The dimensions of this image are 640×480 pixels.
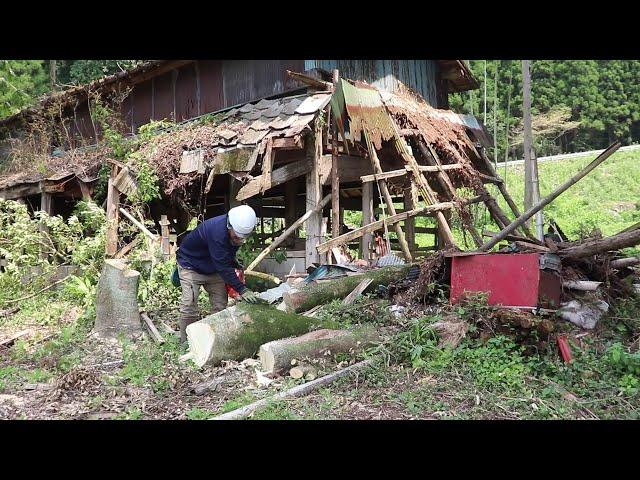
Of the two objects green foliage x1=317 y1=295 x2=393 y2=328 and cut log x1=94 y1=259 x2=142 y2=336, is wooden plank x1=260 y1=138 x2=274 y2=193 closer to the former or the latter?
cut log x1=94 y1=259 x2=142 y2=336

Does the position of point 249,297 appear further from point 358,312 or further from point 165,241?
point 165,241

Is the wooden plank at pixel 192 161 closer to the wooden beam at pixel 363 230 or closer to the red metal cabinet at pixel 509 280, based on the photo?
the wooden beam at pixel 363 230

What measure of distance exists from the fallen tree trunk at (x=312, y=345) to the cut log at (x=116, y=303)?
266 cm

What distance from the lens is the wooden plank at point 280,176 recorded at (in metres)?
9.14

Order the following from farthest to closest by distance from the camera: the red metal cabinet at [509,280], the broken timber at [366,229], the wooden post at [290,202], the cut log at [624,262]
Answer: the wooden post at [290,202], the broken timber at [366,229], the cut log at [624,262], the red metal cabinet at [509,280]

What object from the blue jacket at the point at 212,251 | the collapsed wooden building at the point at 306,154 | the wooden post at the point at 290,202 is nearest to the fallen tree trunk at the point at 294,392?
the blue jacket at the point at 212,251

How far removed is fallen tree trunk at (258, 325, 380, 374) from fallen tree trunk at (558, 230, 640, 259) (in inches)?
103

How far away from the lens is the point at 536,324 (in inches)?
216

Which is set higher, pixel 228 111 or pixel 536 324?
pixel 228 111

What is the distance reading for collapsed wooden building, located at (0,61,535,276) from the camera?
30.2 feet

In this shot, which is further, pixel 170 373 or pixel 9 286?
pixel 9 286

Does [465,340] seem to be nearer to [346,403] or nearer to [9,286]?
[346,403]

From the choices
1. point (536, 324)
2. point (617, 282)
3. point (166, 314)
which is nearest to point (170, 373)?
point (166, 314)
